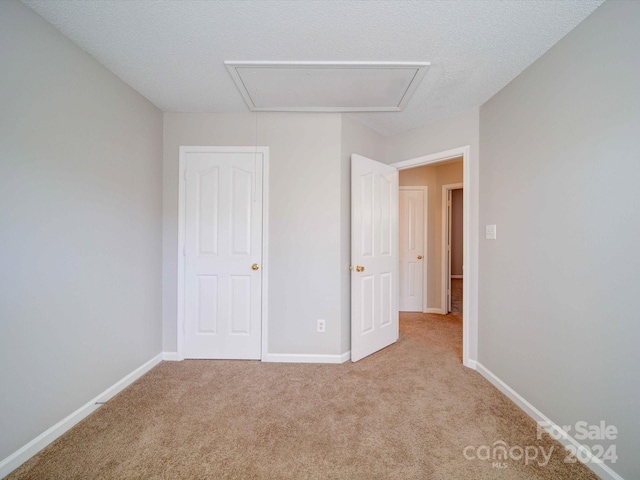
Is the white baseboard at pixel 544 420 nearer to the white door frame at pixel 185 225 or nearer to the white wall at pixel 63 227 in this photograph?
the white door frame at pixel 185 225

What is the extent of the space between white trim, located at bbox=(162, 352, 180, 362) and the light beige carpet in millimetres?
108

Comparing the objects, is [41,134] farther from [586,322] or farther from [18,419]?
[586,322]

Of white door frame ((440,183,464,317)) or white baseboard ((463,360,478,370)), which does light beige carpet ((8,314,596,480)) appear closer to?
white baseboard ((463,360,478,370))

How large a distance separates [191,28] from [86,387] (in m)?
2.39

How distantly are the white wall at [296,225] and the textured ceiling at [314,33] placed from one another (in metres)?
0.57

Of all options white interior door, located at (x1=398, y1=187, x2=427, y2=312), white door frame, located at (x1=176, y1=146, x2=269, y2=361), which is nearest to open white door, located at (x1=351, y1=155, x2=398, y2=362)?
white door frame, located at (x1=176, y1=146, x2=269, y2=361)

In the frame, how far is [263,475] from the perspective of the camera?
47.8 inches

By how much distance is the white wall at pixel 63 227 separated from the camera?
127 cm

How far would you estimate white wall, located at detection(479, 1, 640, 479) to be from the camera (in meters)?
1.15

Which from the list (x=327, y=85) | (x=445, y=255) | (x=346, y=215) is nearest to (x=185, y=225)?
(x=346, y=215)

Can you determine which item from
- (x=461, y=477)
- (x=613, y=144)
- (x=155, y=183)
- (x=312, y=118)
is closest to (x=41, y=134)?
(x=155, y=183)

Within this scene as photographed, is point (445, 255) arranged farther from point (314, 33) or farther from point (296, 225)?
point (314, 33)

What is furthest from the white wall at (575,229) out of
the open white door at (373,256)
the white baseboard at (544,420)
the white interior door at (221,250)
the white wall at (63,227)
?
the white wall at (63,227)

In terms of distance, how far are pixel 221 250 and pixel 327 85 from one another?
174 cm
